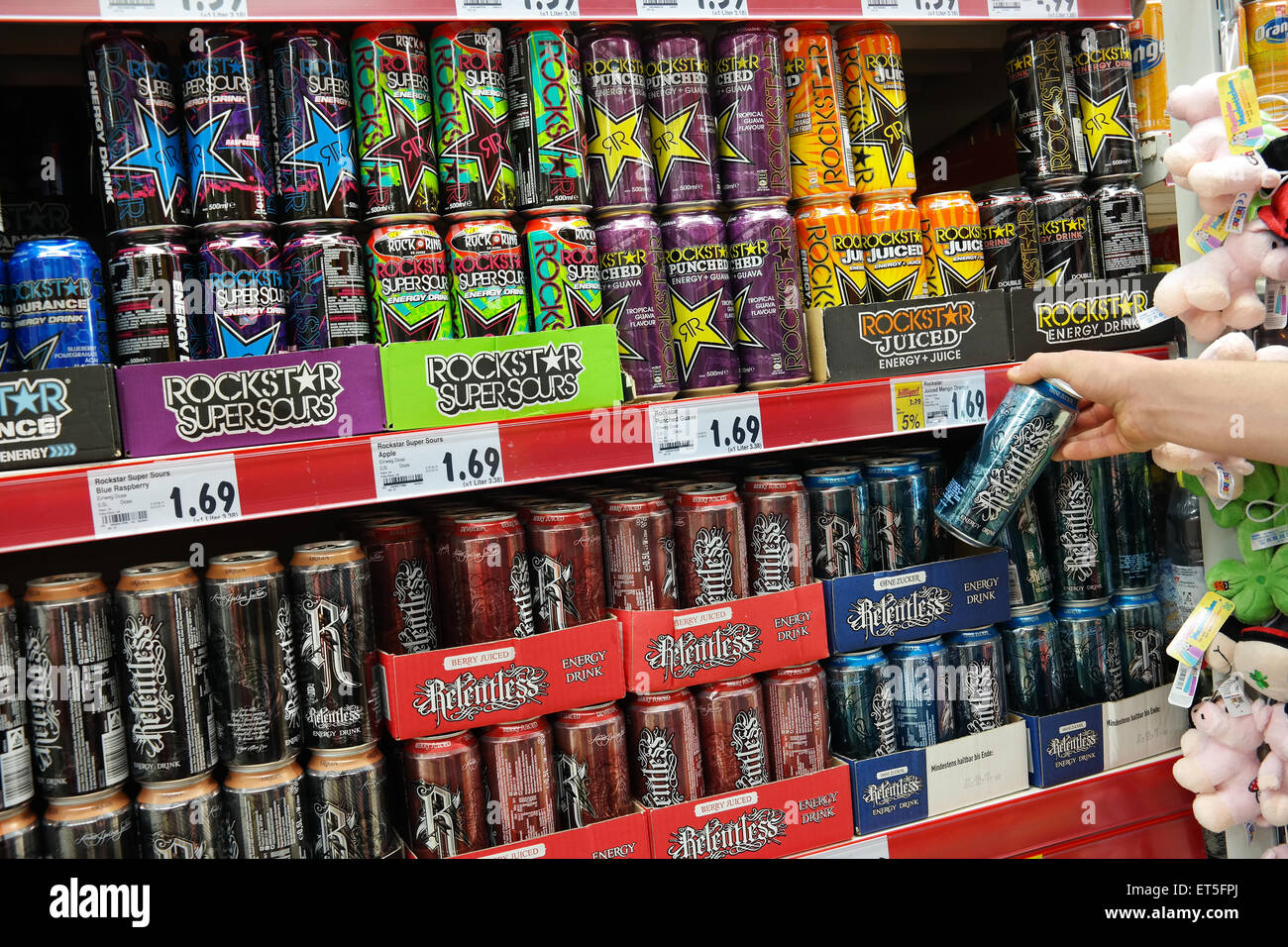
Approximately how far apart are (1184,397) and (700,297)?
0.71 meters

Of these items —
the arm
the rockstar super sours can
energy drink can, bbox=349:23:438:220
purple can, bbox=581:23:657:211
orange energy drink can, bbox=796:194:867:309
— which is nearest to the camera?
the arm

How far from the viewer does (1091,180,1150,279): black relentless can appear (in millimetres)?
1663

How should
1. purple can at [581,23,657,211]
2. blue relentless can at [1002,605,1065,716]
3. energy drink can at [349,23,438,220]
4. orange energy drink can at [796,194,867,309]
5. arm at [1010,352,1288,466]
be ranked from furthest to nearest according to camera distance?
blue relentless can at [1002,605,1065,716]
orange energy drink can at [796,194,867,309]
purple can at [581,23,657,211]
energy drink can at [349,23,438,220]
arm at [1010,352,1288,466]

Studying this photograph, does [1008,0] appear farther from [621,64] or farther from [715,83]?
[621,64]

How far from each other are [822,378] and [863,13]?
62 centimetres

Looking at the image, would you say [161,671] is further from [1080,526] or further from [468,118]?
[1080,526]

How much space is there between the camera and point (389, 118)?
138 centimetres

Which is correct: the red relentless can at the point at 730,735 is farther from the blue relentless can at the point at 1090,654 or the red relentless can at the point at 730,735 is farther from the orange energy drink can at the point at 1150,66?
the orange energy drink can at the point at 1150,66

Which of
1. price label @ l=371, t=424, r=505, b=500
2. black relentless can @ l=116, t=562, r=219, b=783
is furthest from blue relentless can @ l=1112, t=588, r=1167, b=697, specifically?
black relentless can @ l=116, t=562, r=219, b=783

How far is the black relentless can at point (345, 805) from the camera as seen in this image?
130cm

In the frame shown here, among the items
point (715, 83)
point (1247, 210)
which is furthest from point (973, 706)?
point (715, 83)

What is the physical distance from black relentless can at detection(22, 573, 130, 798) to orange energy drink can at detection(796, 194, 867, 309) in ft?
3.88

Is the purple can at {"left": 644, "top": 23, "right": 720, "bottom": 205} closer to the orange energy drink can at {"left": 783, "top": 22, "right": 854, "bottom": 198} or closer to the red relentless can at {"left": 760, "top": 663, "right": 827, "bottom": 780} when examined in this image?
the orange energy drink can at {"left": 783, "top": 22, "right": 854, "bottom": 198}

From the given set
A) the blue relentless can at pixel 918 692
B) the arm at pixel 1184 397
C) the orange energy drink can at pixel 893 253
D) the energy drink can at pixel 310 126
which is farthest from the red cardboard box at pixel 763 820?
the energy drink can at pixel 310 126
